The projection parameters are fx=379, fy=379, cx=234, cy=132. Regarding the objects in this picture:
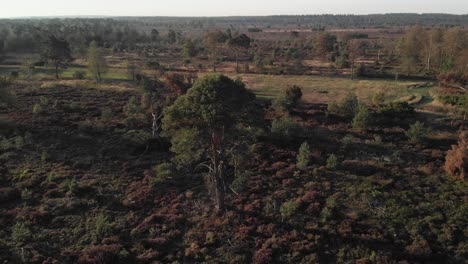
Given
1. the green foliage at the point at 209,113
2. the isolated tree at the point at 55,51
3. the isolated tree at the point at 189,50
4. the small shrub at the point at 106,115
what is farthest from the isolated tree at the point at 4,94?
the isolated tree at the point at 189,50

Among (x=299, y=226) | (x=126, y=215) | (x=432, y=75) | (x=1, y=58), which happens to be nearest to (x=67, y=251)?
(x=126, y=215)

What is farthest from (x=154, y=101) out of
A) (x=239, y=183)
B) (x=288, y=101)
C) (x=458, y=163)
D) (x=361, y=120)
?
(x=458, y=163)

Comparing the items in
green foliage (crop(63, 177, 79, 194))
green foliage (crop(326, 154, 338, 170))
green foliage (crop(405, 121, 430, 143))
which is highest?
green foliage (crop(405, 121, 430, 143))

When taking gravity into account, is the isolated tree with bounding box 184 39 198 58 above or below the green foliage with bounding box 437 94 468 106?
above

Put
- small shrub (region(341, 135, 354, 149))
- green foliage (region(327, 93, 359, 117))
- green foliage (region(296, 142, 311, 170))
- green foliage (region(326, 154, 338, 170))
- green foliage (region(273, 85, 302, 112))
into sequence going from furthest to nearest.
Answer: green foliage (region(273, 85, 302, 112))
green foliage (region(327, 93, 359, 117))
small shrub (region(341, 135, 354, 149))
green foliage (region(296, 142, 311, 170))
green foliage (region(326, 154, 338, 170))

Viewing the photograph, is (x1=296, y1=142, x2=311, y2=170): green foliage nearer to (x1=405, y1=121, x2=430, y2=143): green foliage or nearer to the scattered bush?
the scattered bush

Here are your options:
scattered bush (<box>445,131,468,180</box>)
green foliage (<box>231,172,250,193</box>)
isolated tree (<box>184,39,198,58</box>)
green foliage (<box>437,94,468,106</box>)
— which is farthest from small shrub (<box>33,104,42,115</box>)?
isolated tree (<box>184,39,198,58</box>)

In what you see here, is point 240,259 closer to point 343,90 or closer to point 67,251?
point 67,251
